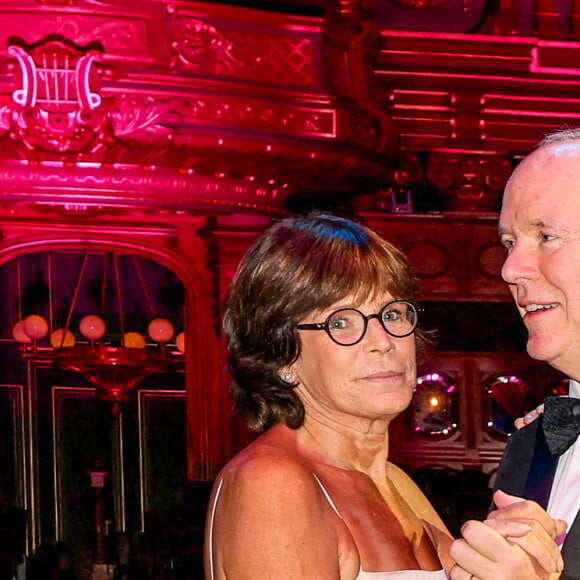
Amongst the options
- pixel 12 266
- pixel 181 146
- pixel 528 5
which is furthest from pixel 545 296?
pixel 12 266

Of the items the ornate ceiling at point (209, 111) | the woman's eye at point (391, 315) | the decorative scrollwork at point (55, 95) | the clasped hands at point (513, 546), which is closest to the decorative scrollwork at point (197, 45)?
the ornate ceiling at point (209, 111)

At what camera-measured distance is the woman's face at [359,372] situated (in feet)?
7.24

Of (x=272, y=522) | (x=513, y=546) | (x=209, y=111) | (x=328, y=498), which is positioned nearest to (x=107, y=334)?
(x=209, y=111)

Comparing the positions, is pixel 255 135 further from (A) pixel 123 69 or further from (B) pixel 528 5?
(B) pixel 528 5

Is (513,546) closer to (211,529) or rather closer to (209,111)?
(211,529)

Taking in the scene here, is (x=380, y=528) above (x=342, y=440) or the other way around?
the other way around

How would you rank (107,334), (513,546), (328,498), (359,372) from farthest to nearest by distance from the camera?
(107,334) → (359,372) → (328,498) → (513,546)

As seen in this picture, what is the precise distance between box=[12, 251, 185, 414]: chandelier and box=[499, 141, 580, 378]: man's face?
26.4 ft

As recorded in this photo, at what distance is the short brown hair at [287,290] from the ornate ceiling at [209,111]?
5547 millimetres

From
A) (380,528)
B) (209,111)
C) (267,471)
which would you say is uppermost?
(209,111)

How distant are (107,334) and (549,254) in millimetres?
10075

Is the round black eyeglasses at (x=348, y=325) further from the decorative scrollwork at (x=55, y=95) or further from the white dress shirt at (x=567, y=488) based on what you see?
the decorative scrollwork at (x=55, y=95)

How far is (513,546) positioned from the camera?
1679 mm

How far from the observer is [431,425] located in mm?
9648
